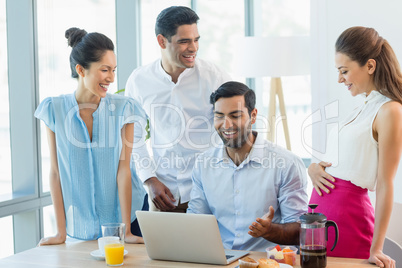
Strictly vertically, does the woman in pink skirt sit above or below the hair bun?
below

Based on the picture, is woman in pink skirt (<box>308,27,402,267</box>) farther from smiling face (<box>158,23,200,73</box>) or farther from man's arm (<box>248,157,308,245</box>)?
smiling face (<box>158,23,200,73</box>)

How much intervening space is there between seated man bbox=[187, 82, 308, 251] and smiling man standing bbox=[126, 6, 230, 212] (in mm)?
313

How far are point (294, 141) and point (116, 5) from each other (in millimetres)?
2207

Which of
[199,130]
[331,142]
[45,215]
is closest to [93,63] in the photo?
[199,130]

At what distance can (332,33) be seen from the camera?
384 centimetres

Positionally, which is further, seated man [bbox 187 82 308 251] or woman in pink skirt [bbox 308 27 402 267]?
seated man [bbox 187 82 308 251]

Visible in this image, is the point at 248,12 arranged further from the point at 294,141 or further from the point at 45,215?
the point at 45,215

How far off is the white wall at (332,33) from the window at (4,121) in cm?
215

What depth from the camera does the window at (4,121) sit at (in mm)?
3168

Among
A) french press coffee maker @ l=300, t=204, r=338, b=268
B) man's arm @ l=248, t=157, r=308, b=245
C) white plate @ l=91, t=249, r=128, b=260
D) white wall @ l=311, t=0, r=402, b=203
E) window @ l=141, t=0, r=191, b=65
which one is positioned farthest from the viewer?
window @ l=141, t=0, r=191, b=65

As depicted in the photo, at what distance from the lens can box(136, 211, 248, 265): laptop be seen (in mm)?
1738

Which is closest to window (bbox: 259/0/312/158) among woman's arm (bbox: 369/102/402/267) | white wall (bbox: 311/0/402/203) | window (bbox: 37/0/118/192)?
white wall (bbox: 311/0/402/203)

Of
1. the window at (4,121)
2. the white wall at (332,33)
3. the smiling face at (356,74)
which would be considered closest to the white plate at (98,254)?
the smiling face at (356,74)

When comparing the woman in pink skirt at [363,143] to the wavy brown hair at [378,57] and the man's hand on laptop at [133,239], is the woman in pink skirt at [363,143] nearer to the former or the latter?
the wavy brown hair at [378,57]
